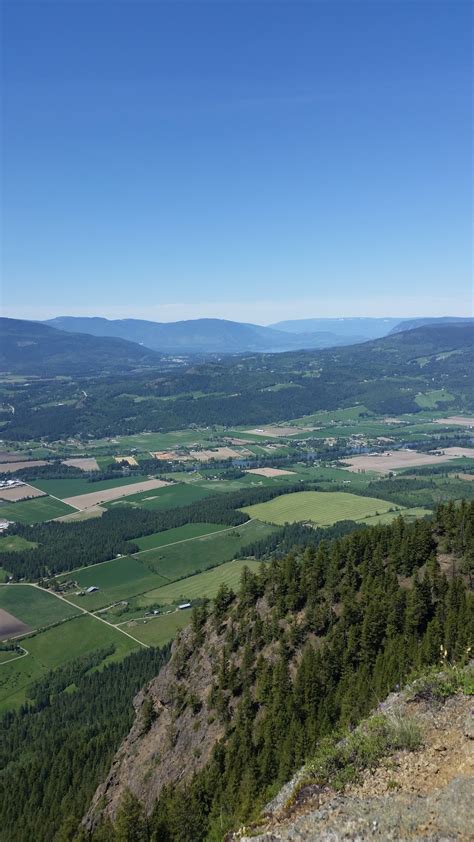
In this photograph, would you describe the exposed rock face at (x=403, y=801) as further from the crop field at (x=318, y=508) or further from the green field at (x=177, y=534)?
the crop field at (x=318, y=508)

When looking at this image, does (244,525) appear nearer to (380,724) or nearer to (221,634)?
(221,634)

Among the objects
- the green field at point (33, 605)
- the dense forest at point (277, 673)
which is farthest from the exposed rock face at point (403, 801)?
the green field at point (33, 605)

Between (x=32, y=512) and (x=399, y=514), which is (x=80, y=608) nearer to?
(x=32, y=512)

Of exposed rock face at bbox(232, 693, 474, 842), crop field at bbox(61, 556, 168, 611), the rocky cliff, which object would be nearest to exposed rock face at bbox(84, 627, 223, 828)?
exposed rock face at bbox(232, 693, 474, 842)

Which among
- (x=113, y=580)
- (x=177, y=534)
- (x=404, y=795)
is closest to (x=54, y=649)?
(x=113, y=580)

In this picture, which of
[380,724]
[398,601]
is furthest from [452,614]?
[380,724]
